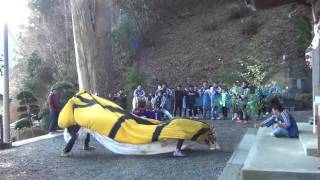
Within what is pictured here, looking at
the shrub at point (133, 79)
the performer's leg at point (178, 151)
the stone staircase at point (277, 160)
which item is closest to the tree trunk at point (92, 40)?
the performer's leg at point (178, 151)

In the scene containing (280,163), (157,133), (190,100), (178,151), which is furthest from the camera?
(190,100)

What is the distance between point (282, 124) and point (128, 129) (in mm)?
3354

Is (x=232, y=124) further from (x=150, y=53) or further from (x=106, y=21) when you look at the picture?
(x=150, y=53)

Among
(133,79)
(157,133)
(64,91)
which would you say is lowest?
(157,133)

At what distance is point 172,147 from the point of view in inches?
435

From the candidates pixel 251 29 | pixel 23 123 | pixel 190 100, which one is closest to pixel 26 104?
pixel 23 123

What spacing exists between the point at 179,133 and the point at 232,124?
7520 millimetres

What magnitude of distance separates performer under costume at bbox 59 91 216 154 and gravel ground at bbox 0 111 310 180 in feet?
0.88

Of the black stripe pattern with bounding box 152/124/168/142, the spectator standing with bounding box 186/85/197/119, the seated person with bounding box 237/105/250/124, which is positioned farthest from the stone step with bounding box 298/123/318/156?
the spectator standing with bounding box 186/85/197/119

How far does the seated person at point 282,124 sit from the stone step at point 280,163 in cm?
49

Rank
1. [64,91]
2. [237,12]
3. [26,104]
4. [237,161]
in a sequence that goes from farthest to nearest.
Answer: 1. [237,12]
2. [26,104]
3. [64,91]
4. [237,161]

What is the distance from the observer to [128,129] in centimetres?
1109

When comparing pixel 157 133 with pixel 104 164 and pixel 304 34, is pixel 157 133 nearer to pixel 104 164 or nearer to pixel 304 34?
pixel 104 164

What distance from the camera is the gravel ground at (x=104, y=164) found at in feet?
29.9
